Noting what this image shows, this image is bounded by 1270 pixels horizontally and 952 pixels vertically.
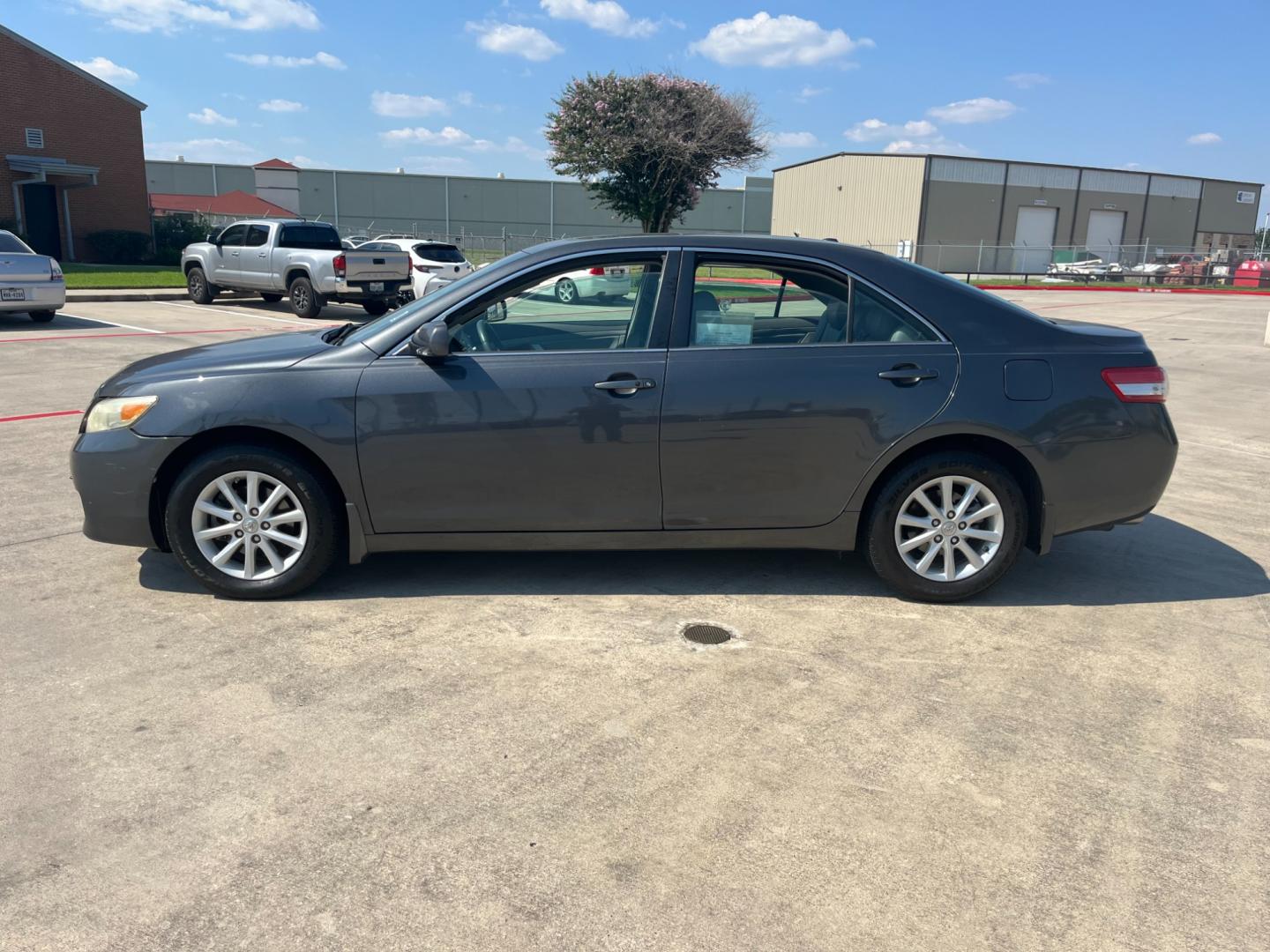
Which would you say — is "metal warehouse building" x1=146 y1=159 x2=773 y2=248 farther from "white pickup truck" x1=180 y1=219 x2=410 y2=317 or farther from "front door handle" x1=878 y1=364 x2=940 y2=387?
"front door handle" x1=878 y1=364 x2=940 y2=387

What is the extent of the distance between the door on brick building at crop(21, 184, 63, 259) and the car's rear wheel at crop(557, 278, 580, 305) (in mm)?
33163

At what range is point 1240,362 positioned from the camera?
14.8 metres

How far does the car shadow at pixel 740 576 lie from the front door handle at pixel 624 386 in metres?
1.00

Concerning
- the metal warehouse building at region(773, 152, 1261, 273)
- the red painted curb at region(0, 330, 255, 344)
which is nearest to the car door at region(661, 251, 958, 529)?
the red painted curb at region(0, 330, 255, 344)

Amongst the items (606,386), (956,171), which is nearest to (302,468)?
(606,386)

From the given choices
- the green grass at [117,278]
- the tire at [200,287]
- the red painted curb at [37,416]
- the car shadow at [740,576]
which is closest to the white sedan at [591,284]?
the car shadow at [740,576]

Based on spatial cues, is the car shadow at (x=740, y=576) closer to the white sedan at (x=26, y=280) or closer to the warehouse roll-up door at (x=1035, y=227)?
the white sedan at (x=26, y=280)

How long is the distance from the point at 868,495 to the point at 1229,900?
7.53 feet

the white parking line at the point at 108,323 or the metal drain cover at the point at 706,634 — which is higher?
the white parking line at the point at 108,323

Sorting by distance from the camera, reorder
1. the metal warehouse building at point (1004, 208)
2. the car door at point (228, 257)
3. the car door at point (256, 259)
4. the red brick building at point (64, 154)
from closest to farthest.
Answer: the car door at point (256, 259) → the car door at point (228, 257) → the red brick building at point (64, 154) → the metal warehouse building at point (1004, 208)

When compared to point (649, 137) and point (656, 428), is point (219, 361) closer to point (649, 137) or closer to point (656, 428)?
point (656, 428)

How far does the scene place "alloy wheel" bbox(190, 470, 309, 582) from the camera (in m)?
Answer: 4.38

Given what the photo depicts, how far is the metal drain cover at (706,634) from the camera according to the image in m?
4.12

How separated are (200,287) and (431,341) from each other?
18.9 m
